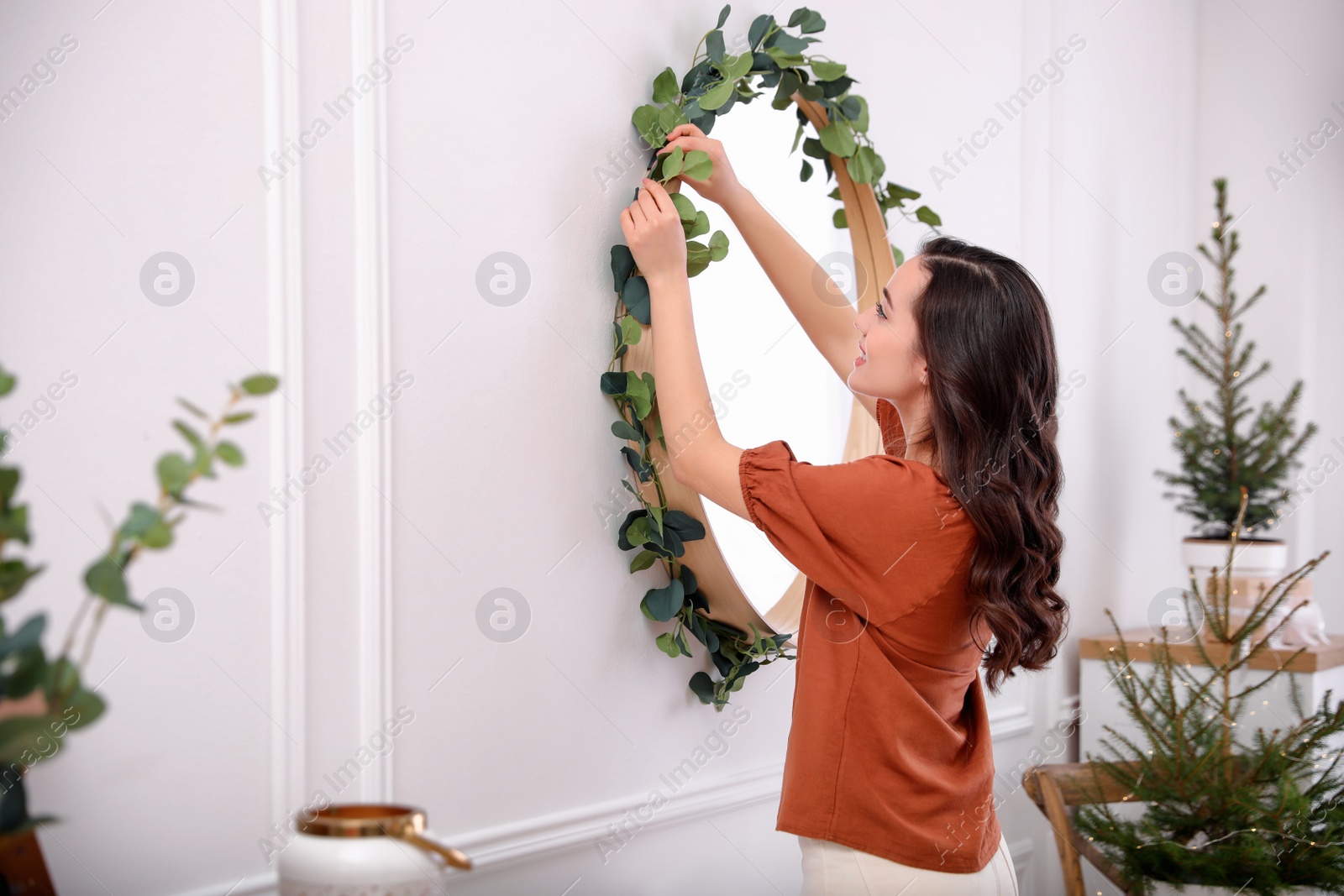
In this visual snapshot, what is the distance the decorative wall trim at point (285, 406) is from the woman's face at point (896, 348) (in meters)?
0.70

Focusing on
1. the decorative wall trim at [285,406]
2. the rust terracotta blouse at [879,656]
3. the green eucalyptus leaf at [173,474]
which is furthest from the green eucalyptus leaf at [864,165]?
the green eucalyptus leaf at [173,474]

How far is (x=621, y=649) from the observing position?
148 centimetres

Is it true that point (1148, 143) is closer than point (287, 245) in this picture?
No

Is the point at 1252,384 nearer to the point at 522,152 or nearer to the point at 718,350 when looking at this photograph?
A: the point at 718,350

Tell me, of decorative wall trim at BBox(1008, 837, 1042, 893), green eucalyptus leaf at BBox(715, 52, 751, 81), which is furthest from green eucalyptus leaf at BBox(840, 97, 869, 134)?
decorative wall trim at BBox(1008, 837, 1042, 893)

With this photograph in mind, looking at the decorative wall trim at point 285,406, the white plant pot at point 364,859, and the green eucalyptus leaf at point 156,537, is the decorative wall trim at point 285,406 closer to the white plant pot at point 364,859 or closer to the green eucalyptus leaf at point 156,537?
the white plant pot at point 364,859

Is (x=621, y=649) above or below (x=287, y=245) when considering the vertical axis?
below

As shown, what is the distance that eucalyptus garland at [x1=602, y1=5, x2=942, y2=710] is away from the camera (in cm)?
141

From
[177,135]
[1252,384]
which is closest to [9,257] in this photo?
[177,135]

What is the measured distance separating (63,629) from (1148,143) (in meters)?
3.01

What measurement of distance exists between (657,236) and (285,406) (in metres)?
0.53

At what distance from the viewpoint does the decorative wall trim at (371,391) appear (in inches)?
46.9

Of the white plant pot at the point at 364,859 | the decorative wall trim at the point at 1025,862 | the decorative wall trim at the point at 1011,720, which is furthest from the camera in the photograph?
the decorative wall trim at the point at 1025,862

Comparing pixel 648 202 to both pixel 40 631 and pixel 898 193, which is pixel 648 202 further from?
pixel 40 631
